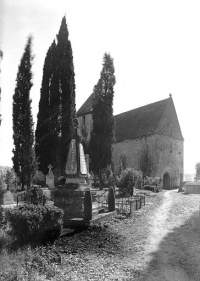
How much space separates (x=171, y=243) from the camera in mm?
8523

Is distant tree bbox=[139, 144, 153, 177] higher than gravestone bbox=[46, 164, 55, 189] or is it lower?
higher

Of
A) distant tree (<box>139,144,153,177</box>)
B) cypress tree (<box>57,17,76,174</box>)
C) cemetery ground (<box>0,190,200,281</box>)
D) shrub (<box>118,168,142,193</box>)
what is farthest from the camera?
distant tree (<box>139,144,153,177</box>)

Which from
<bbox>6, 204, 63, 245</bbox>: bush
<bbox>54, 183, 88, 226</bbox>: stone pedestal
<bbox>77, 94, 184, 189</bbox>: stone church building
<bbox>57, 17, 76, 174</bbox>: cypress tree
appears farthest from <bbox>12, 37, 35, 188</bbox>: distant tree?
<bbox>6, 204, 63, 245</bbox>: bush

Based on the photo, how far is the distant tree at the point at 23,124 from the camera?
22.1m

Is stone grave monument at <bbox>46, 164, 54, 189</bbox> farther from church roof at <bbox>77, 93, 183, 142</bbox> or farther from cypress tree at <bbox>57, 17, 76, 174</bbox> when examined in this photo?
church roof at <bbox>77, 93, 183, 142</bbox>

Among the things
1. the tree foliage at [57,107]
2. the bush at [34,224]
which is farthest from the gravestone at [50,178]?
the bush at [34,224]

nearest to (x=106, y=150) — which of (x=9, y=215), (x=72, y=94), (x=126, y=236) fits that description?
(x=72, y=94)

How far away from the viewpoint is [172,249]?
787 cm

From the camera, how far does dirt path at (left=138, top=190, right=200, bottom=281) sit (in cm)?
607

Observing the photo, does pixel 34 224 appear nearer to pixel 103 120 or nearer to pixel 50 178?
pixel 50 178

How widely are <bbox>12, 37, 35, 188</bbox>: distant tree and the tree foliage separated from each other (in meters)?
3.96

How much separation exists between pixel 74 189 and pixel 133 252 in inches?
190

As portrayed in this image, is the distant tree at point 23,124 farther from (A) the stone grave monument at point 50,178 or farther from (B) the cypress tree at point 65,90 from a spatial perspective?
(B) the cypress tree at point 65,90

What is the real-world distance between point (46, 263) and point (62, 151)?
20.9 metres
